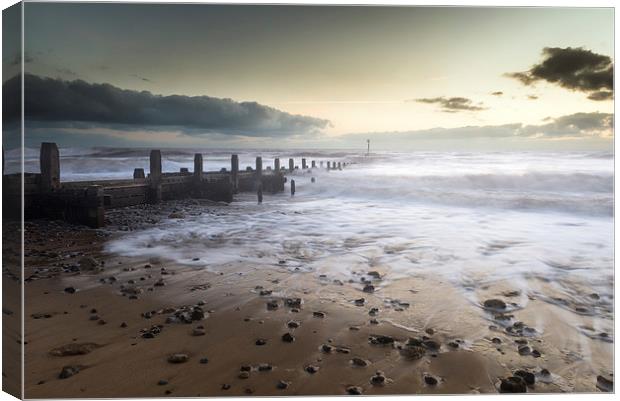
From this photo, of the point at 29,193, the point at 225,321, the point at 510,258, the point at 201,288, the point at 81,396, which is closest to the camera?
the point at 81,396

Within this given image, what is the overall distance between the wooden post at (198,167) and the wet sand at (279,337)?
123cm

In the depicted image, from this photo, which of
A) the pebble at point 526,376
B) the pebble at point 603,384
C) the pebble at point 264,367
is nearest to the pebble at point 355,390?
the pebble at point 264,367

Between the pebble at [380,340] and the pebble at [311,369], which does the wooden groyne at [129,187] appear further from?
the pebble at [311,369]

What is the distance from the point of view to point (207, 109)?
3887mm

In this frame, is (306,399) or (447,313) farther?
(447,313)

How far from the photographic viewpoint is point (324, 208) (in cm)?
464

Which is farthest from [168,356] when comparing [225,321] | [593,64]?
[593,64]

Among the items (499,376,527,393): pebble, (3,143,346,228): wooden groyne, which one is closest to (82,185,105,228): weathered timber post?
(3,143,346,228): wooden groyne

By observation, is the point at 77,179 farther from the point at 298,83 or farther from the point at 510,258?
the point at 510,258

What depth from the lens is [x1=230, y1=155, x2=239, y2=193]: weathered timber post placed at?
4.62 metres

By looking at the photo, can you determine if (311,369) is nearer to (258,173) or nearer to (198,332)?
(198,332)

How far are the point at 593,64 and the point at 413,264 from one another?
210 centimetres

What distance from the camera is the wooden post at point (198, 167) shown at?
14.7ft

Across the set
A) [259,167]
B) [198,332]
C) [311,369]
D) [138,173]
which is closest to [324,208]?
[259,167]
